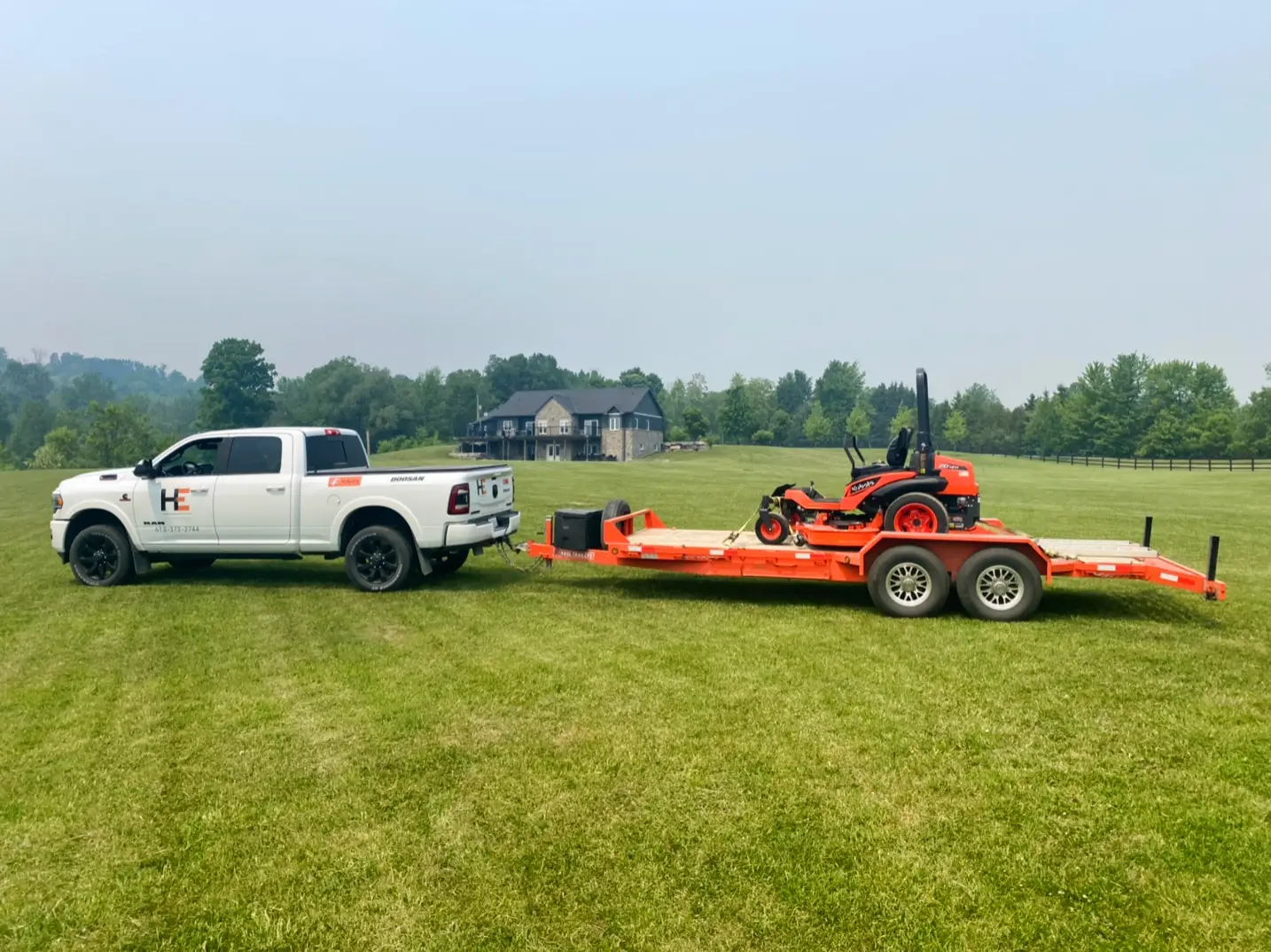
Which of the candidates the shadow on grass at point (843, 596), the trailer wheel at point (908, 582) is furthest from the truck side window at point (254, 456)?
the trailer wheel at point (908, 582)

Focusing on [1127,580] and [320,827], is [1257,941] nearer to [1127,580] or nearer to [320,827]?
[320,827]

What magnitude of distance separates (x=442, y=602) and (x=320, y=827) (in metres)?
5.63

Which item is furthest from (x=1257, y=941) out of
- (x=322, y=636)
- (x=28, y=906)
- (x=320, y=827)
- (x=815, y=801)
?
(x=322, y=636)

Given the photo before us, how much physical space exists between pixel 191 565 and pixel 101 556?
1.37 meters

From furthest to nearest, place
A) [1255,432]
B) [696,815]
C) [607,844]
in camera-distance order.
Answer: [1255,432] < [696,815] < [607,844]

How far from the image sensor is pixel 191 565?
1233 cm

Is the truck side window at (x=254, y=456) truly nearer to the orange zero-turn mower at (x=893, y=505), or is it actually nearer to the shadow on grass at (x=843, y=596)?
the shadow on grass at (x=843, y=596)

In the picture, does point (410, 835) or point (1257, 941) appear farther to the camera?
point (410, 835)

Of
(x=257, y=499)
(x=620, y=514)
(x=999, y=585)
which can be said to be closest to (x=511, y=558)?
(x=620, y=514)

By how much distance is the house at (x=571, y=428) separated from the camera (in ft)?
286

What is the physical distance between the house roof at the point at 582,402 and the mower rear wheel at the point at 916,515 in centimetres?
7666

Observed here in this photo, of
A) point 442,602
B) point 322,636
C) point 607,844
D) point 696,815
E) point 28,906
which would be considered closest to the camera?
point 28,906

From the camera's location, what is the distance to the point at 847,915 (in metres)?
3.40

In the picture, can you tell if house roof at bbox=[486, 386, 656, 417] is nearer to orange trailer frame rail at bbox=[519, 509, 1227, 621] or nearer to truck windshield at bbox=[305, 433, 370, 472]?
truck windshield at bbox=[305, 433, 370, 472]
